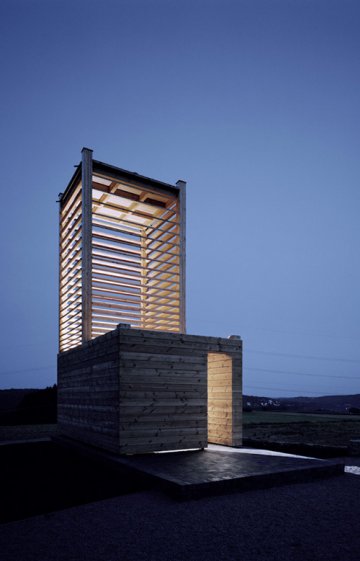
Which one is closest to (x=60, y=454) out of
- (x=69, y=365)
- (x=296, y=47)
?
(x=69, y=365)

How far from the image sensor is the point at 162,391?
27.5ft

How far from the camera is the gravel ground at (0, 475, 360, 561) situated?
3.58m

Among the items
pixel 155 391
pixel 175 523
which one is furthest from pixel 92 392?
pixel 175 523

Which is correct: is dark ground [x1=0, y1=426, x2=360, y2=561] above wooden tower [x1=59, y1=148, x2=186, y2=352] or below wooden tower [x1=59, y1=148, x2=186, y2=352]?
below

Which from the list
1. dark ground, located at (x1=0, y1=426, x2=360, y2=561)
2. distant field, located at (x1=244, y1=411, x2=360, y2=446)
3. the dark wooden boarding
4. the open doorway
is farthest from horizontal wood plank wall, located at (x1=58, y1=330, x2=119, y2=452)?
distant field, located at (x1=244, y1=411, x2=360, y2=446)

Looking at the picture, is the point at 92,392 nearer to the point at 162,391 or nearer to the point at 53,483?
the point at 162,391

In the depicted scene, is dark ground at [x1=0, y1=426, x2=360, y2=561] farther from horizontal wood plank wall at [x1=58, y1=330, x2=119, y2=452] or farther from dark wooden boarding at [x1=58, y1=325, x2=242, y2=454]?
horizontal wood plank wall at [x1=58, y1=330, x2=119, y2=452]

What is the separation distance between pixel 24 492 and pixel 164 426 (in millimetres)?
3083

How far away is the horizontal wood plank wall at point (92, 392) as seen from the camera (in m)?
8.06

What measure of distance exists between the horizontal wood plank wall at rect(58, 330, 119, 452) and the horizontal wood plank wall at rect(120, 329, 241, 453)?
0.81ft

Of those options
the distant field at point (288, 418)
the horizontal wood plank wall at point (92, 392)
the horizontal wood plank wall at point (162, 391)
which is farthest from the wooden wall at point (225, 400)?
the distant field at point (288, 418)

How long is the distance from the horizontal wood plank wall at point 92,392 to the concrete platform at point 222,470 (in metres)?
1.08

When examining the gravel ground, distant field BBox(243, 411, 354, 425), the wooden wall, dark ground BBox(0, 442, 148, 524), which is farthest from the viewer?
distant field BBox(243, 411, 354, 425)

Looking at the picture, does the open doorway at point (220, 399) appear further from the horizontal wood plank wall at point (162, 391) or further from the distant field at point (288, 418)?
the distant field at point (288, 418)
